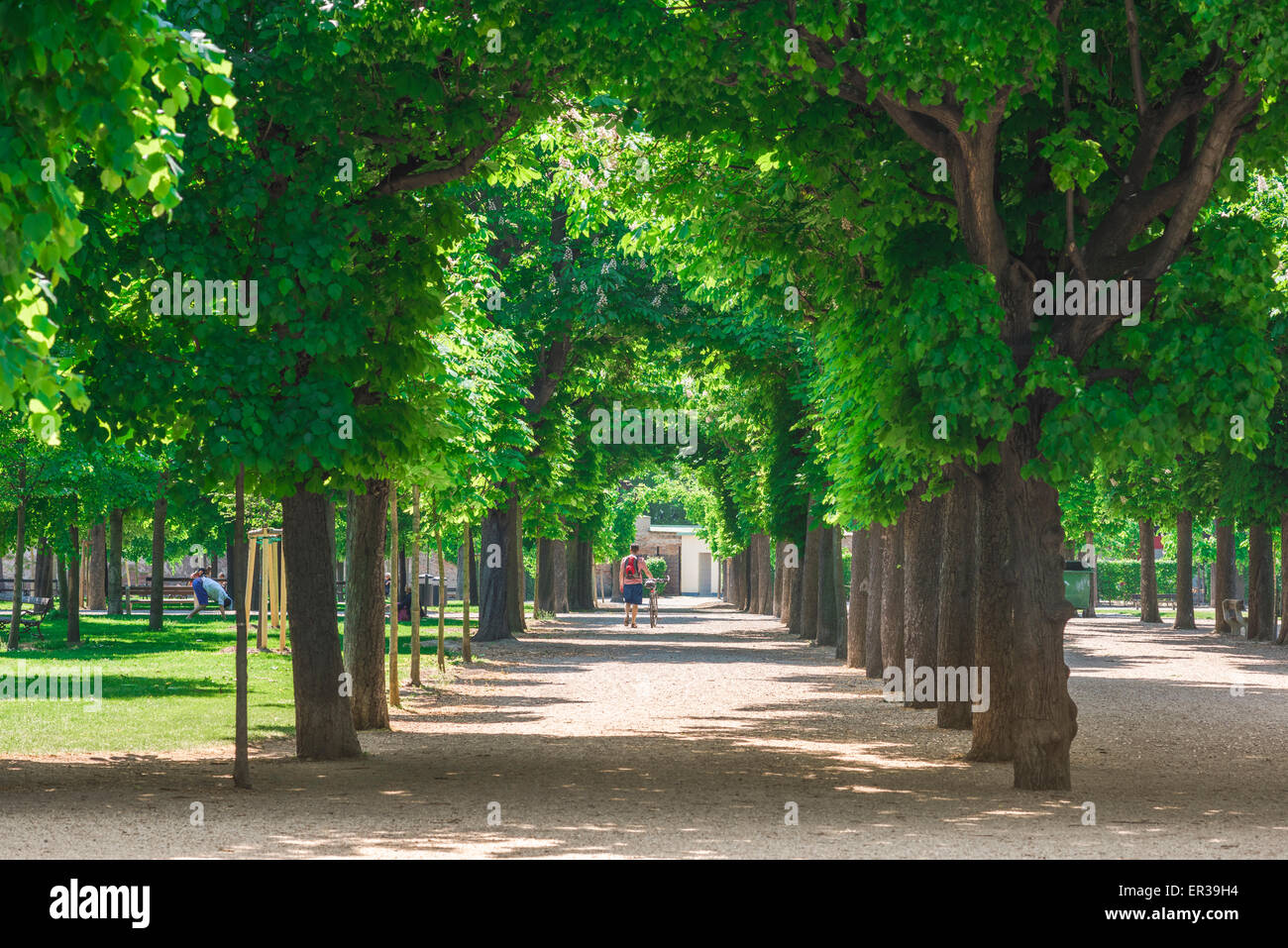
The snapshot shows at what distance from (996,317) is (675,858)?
16.7 feet

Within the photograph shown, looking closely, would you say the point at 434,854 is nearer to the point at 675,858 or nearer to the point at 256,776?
the point at 675,858

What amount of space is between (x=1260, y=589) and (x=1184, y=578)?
946cm

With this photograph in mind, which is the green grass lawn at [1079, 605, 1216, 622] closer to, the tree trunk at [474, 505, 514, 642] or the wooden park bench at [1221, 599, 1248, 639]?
→ the wooden park bench at [1221, 599, 1248, 639]

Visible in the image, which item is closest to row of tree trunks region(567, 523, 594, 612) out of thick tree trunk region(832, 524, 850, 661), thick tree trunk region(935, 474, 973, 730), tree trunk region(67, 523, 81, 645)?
thick tree trunk region(832, 524, 850, 661)

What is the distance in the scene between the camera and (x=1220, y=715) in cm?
1902

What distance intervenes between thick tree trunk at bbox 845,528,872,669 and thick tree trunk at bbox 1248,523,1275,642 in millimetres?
14578

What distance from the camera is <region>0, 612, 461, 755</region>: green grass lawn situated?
15.2 metres

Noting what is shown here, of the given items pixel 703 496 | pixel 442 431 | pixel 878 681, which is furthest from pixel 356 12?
pixel 703 496

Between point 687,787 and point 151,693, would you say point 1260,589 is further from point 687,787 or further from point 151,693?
point 687,787

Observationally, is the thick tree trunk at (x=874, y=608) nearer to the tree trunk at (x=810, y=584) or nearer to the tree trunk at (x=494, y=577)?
the tree trunk at (x=810, y=584)

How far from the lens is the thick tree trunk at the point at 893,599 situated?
22344mm

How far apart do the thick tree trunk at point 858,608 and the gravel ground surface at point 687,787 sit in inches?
125

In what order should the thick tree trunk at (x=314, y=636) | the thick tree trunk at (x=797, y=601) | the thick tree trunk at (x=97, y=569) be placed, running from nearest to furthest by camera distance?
the thick tree trunk at (x=314, y=636), the thick tree trunk at (x=797, y=601), the thick tree trunk at (x=97, y=569)

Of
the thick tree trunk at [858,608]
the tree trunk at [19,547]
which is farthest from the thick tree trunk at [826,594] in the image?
the tree trunk at [19,547]
